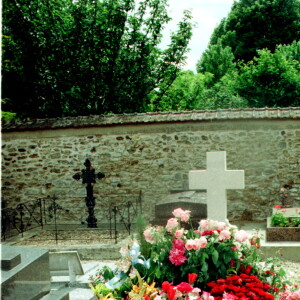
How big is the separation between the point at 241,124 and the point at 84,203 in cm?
423

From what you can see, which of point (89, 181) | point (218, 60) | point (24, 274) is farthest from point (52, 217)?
point (218, 60)

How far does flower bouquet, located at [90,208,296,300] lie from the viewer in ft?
11.4

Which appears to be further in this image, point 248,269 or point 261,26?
point 261,26

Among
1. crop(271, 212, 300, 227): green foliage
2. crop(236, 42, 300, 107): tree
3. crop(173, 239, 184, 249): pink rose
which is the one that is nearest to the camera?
crop(173, 239, 184, 249): pink rose

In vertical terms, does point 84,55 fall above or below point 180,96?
above

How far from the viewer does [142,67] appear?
1552 cm

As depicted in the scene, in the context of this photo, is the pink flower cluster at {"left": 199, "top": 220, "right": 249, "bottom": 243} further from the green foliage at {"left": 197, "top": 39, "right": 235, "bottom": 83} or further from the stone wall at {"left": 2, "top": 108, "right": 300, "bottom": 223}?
the green foliage at {"left": 197, "top": 39, "right": 235, "bottom": 83}

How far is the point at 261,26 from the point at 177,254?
23450mm

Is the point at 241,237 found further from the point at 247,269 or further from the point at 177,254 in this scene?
the point at 177,254

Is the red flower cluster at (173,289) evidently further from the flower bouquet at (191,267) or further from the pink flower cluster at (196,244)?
the pink flower cluster at (196,244)

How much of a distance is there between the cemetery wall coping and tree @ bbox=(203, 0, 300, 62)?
50.8 feet

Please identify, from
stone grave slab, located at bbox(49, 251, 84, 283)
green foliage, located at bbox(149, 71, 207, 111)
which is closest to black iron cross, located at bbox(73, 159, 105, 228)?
stone grave slab, located at bbox(49, 251, 84, 283)

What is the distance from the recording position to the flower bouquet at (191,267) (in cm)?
349

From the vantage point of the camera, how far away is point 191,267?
3.70 metres
